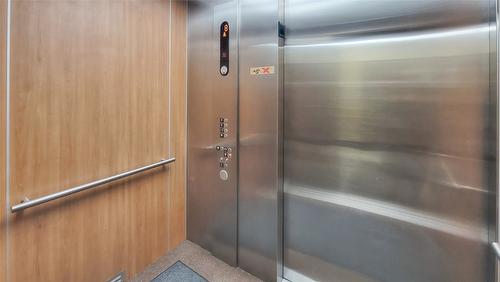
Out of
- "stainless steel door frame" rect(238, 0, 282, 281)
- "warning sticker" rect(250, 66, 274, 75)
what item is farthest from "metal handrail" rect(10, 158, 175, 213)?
"warning sticker" rect(250, 66, 274, 75)

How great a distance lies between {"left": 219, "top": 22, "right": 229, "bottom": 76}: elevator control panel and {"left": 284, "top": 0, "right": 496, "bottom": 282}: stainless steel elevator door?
1.94 ft

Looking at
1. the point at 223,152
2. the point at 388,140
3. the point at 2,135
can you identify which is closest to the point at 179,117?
the point at 223,152

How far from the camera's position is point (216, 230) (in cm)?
230

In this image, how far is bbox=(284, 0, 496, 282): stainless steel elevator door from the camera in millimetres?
1365

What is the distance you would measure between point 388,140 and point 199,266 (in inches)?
80.5

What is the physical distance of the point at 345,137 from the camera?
5.70 feet

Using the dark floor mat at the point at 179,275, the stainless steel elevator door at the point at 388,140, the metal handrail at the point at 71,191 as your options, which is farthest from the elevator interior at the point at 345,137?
the metal handrail at the point at 71,191

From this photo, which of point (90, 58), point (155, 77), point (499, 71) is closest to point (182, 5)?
point (155, 77)

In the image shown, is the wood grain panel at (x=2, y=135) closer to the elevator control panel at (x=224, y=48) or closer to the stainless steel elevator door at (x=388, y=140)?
the elevator control panel at (x=224, y=48)

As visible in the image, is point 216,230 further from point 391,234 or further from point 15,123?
point 15,123

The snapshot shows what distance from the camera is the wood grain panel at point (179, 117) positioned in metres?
2.28

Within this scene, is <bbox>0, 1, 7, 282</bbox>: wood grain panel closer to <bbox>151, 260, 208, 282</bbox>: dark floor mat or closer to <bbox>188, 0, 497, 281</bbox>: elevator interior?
<bbox>151, 260, 208, 282</bbox>: dark floor mat

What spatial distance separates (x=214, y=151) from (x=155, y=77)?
90cm

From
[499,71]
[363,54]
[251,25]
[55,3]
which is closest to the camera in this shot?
[499,71]
